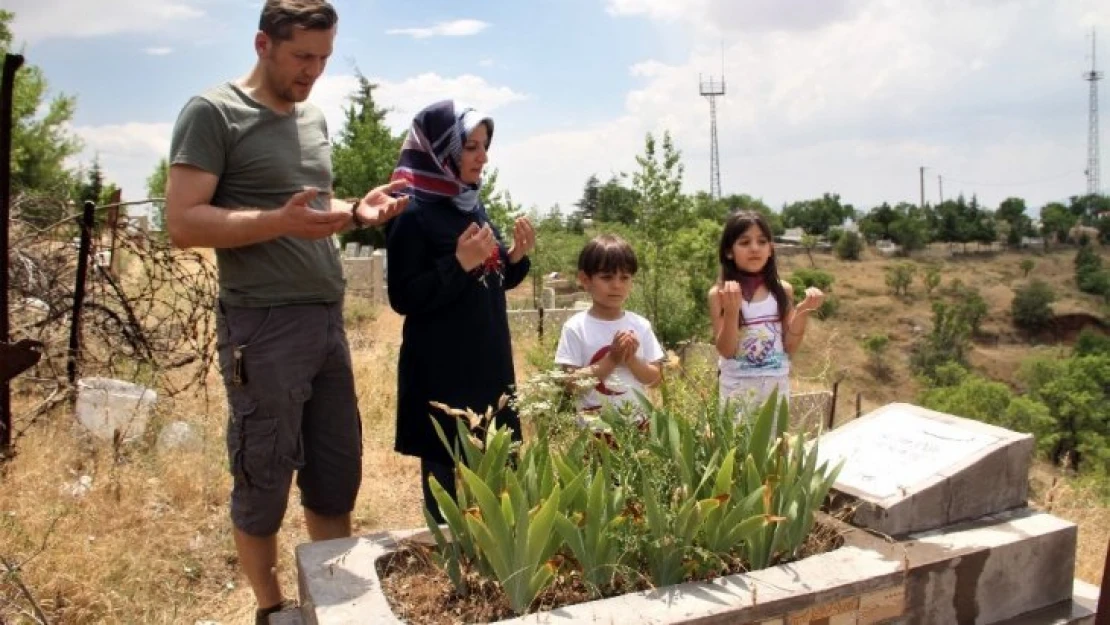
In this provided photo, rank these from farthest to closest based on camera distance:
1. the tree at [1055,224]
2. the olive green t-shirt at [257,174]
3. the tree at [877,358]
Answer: the tree at [1055,224] → the tree at [877,358] → the olive green t-shirt at [257,174]

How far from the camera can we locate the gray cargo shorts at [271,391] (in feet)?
8.23

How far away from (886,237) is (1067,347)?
67.0 feet

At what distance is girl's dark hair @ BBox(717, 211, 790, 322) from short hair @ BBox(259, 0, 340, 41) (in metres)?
1.85

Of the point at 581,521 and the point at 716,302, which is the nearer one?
the point at 581,521

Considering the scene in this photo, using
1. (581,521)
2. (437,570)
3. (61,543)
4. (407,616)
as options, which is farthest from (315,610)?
(61,543)

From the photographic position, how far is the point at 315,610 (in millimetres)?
2074

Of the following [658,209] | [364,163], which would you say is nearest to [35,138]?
[364,163]

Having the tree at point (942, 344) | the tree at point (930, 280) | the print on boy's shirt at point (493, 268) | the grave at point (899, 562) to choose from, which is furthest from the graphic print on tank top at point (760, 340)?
the tree at point (930, 280)

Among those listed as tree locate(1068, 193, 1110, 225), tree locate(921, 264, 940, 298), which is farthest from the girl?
tree locate(1068, 193, 1110, 225)

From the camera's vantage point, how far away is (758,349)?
139 inches

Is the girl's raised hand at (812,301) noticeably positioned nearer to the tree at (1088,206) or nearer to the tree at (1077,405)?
the tree at (1077,405)

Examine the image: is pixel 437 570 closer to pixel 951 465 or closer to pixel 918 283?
pixel 951 465

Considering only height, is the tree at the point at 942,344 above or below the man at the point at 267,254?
below

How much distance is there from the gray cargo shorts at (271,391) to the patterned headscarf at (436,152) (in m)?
0.52
